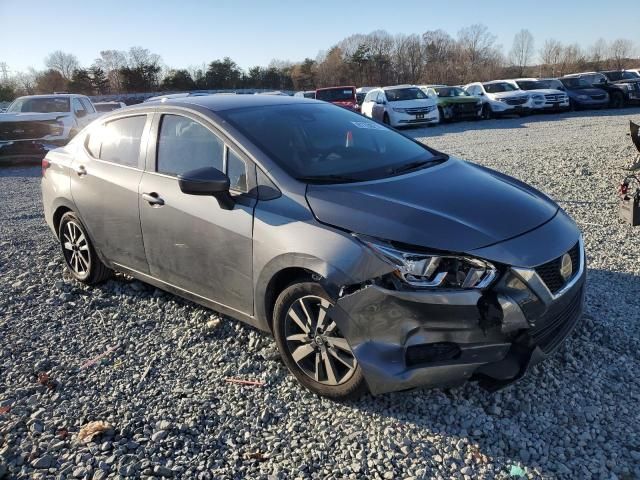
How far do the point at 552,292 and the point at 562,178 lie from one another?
627 centimetres

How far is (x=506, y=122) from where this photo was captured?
21.1 meters

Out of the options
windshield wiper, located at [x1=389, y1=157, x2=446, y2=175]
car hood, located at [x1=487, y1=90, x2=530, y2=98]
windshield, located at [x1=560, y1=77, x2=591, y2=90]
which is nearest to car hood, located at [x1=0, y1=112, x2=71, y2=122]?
windshield wiper, located at [x1=389, y1=157, x2=446, y2=175]

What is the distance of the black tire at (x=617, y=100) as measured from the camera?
23.8 meters

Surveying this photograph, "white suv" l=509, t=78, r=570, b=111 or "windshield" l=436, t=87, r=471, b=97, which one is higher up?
"windshield" l=436, t=87, r=471, b=97

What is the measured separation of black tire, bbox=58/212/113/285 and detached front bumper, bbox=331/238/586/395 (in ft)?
9.79

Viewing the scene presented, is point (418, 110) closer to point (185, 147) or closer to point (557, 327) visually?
point (185, 147)

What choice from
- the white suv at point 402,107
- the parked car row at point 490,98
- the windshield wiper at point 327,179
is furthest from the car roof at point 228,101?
the parked car row at point 490,98

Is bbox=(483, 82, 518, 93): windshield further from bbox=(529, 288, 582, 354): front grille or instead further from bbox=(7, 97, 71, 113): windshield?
bbox=(529, 288, 582, 354): front grille

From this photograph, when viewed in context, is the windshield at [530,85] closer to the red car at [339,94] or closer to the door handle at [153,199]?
the red car at [339,94]

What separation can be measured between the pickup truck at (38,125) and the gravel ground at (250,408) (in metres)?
10.8

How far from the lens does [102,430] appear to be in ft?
9.61

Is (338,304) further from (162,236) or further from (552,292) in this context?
(162,236)

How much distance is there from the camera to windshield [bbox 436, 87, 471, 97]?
2305 centimetres

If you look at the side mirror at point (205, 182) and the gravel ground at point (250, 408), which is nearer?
the gravel ground at point (250, 408)
